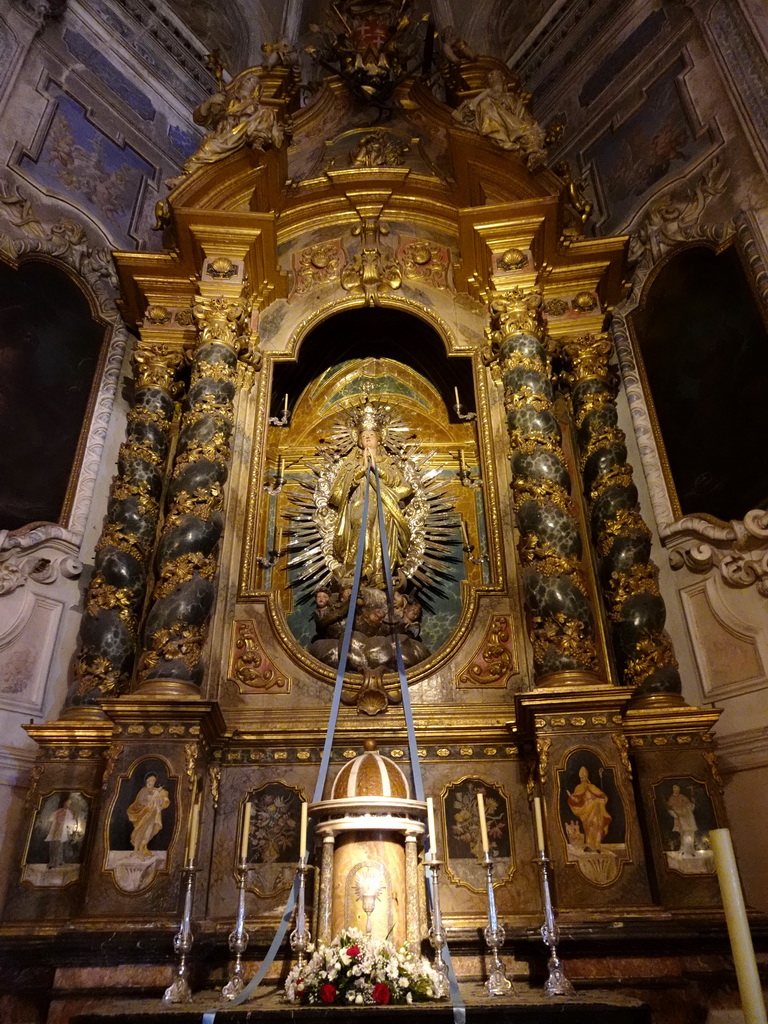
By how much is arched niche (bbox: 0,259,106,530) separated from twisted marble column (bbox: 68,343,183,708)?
0.49 metres

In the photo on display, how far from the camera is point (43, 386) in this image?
7582mm

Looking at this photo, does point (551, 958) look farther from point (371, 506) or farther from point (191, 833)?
point (371, 506)

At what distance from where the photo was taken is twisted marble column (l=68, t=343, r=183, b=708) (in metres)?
6.21

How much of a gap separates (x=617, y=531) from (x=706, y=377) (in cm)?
181

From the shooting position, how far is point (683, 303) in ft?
25.8

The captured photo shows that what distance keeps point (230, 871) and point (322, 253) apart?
651 centimetres

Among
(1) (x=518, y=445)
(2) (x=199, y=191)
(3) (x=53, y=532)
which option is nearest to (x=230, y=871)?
(3) (x=53, y=532)

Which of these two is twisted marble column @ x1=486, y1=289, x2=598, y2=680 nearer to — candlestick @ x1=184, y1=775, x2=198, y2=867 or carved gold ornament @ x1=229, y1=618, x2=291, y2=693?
carved gold ornament @ x1=229, y1=618, x2=291, y2=693

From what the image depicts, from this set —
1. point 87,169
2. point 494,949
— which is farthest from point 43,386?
point 494,949

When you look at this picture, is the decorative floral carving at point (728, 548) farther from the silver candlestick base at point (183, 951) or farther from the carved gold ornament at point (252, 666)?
the silver candlestick base at point (183, 951)

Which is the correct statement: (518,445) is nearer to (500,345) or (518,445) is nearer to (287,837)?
(500,345)

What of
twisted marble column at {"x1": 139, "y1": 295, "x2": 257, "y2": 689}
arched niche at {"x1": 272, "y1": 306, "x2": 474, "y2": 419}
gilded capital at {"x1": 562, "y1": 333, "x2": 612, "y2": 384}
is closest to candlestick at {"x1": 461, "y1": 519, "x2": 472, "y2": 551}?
arched niche at {"x1": 272, "y1": 306, "x2": 474, "y2": 419}

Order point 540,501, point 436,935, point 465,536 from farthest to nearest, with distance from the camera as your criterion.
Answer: point 465,536, point 540,501, point 436,935

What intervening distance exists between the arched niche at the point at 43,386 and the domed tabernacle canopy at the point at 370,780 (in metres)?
3.63
